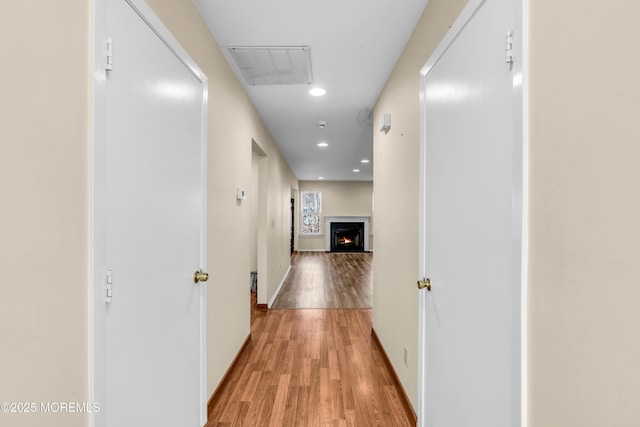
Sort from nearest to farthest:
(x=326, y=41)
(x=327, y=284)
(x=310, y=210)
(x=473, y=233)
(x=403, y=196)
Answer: (x=473, y=233)
(x=326, y=41)
(x=403, y=196)
(x=327, y=284)
(x=310, y=210)

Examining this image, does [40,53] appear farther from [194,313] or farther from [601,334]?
[601,334]

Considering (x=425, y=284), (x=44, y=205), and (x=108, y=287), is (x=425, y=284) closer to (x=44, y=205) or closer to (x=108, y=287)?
(x=108, y=287)

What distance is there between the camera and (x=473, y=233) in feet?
3.71

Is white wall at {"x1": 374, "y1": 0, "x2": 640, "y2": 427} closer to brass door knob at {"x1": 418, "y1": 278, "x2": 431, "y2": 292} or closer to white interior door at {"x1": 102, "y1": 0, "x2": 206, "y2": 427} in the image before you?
brass door knob at {"x1": 418, "y1": 278, "x2": 431, "y2": 292}

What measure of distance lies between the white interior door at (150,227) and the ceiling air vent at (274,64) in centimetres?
60

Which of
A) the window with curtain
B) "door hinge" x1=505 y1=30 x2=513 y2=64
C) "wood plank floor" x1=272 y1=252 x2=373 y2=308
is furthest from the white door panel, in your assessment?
the window with curtain

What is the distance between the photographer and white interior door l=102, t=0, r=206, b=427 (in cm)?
101

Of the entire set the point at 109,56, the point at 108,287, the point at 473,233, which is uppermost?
the point at 109,56

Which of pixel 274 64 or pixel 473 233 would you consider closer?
pixel 473 233

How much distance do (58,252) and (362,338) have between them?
9.41ft

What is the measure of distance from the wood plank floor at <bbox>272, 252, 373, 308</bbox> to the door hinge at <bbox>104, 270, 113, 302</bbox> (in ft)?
11.4

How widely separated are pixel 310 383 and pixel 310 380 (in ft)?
0.13

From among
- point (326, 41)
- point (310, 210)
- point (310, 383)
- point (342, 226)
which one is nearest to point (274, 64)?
point (326, 41)

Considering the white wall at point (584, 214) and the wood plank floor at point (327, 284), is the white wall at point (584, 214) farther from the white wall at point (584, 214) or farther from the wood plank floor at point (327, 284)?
the wood plank floor at point (327, 284)
